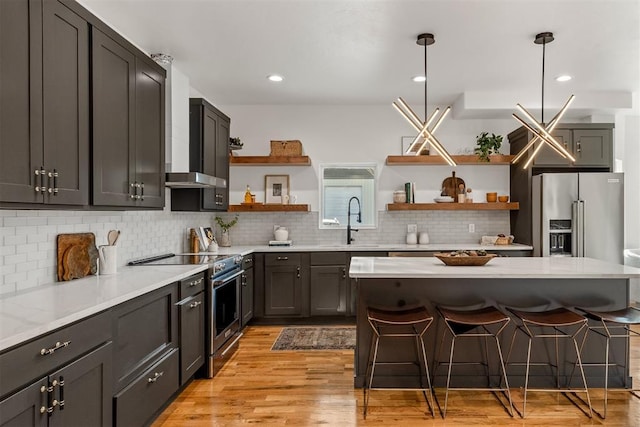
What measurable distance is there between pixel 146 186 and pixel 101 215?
1.38 feet

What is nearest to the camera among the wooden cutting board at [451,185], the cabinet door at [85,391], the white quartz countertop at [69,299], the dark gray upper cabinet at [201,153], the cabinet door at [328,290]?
the white quartz countertop at [69,299]

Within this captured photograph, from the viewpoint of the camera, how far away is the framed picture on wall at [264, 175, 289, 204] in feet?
19.5

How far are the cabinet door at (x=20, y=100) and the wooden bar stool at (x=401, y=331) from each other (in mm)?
2122

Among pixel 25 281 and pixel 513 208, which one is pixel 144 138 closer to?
pixel 25 281

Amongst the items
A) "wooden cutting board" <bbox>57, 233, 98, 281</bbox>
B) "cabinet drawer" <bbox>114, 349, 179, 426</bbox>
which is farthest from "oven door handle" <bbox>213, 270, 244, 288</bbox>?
"wooden cutting board" <bbox>57, 233, 98, 281</bbox>

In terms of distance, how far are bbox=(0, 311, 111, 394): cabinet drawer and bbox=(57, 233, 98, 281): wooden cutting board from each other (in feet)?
2.89

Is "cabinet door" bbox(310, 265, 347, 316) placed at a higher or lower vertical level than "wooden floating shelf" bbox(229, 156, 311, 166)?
lower

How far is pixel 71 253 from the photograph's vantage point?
287 centimetres

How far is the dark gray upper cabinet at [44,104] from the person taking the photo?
189 cm

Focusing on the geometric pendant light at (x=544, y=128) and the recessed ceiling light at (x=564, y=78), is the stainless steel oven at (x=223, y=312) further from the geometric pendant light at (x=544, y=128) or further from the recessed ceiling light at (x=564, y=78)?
the recessed ceiling light at (x=564, y=78)

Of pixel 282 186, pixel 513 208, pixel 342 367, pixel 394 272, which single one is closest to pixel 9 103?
pixel 394 272

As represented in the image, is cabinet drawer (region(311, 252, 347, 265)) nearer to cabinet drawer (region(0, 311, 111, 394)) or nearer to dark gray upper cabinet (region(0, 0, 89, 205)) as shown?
dark gray upper cabinet (region(0, 0, 89, 205))

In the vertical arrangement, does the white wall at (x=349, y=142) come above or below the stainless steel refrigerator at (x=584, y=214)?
above

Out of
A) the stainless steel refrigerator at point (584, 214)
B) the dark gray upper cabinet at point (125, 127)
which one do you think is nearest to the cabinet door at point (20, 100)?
the dark gray upper cabinet at point (125, 127)
